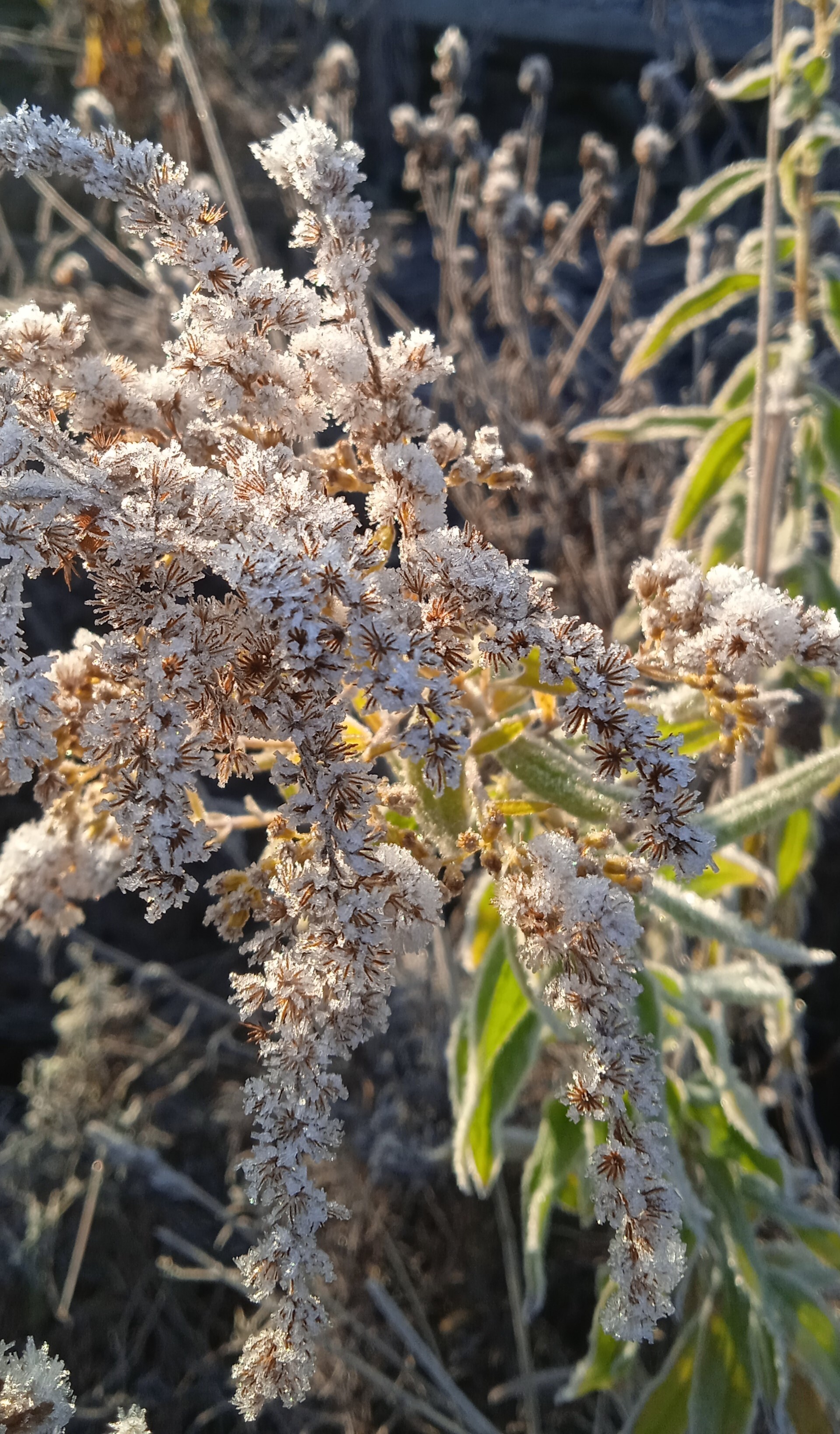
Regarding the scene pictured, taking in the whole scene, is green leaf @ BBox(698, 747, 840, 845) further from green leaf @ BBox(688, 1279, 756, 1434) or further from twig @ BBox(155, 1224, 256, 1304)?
twig @ BBox(155, 1224, 256, 1304)

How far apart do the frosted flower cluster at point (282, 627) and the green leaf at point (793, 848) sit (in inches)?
27.2

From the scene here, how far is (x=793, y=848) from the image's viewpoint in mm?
1075

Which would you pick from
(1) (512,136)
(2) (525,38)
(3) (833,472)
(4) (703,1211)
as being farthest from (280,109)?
(4) (703,1211)

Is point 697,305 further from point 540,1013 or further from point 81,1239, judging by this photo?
point 81,1239

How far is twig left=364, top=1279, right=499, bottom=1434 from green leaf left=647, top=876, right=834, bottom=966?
52 centimetres

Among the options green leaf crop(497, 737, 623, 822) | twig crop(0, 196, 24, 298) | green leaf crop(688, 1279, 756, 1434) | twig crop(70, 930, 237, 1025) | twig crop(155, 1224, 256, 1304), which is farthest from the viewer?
twig crop(0, 196, 24, 298)

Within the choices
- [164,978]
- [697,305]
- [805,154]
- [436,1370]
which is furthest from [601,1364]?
[805,154]

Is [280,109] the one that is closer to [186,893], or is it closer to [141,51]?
[141,51]

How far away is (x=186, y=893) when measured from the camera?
43 centimetres

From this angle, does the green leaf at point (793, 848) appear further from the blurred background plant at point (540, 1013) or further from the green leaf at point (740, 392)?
the green leaf at point (740, 392)

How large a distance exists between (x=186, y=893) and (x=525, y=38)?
299 cm

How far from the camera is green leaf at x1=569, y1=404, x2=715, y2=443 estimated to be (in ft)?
3.41

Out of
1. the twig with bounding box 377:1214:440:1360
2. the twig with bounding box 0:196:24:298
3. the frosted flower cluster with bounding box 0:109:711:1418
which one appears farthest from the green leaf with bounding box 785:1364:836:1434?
the twig with bounding box 0:196:24:298

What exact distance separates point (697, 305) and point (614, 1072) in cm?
88
